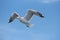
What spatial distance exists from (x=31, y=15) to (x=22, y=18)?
0.91 feet

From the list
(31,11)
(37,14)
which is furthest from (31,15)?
(37,14)

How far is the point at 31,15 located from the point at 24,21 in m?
0.25

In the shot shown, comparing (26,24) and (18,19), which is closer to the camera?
(26,24)

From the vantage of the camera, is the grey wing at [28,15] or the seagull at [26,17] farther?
the grey wing at [28,15]

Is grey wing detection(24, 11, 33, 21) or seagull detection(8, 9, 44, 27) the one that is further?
grey wing detection(24, 11, 33, 21)

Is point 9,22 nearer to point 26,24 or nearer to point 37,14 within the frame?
point 26,24

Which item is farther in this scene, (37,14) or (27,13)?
(27,13)

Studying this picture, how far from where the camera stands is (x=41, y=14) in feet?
20.3

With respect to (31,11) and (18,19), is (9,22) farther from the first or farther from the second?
(31,11)

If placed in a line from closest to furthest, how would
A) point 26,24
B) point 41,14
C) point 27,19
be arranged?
point 41,14
point 26,24
point 27,19

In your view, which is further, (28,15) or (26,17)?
(26,17)

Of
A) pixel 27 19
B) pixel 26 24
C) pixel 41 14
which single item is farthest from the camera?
pixel 27 19

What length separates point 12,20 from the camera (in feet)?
23.5

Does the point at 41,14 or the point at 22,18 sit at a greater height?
the point at 22,18
